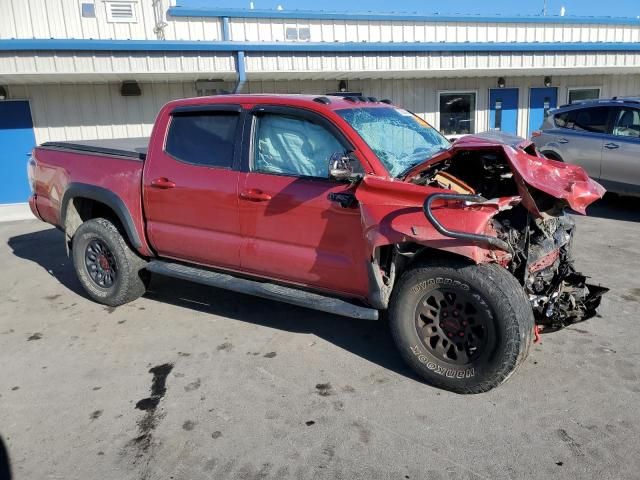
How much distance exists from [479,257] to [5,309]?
15.6 feet

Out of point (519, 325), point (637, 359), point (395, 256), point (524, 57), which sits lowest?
point (637, 359)

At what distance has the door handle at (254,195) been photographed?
4095 millimetres

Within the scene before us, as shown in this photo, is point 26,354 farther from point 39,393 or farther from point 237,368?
point 237,368

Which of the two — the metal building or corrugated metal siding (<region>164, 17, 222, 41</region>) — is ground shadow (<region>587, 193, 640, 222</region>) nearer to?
the metal building

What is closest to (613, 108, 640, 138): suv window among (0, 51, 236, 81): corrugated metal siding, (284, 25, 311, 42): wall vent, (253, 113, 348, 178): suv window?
(253, 113, 348, 178): suv window

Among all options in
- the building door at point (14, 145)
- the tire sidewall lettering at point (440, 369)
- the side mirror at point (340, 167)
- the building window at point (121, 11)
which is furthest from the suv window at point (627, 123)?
the building door at point (14, 145)

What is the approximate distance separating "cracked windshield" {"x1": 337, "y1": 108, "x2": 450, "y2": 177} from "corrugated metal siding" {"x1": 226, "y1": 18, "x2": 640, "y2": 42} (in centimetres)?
955

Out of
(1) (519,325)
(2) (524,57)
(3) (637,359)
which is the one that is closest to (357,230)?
(1) (519,325)

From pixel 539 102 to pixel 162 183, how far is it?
44.4ft

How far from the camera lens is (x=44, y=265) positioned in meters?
7.00

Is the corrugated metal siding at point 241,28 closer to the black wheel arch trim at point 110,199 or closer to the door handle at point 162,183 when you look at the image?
the black wheel arch trim at point 110,199

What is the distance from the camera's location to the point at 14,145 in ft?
37.0

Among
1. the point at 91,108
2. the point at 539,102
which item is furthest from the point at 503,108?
the point at 91,108

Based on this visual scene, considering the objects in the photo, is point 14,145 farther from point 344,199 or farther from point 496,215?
point 496,215
